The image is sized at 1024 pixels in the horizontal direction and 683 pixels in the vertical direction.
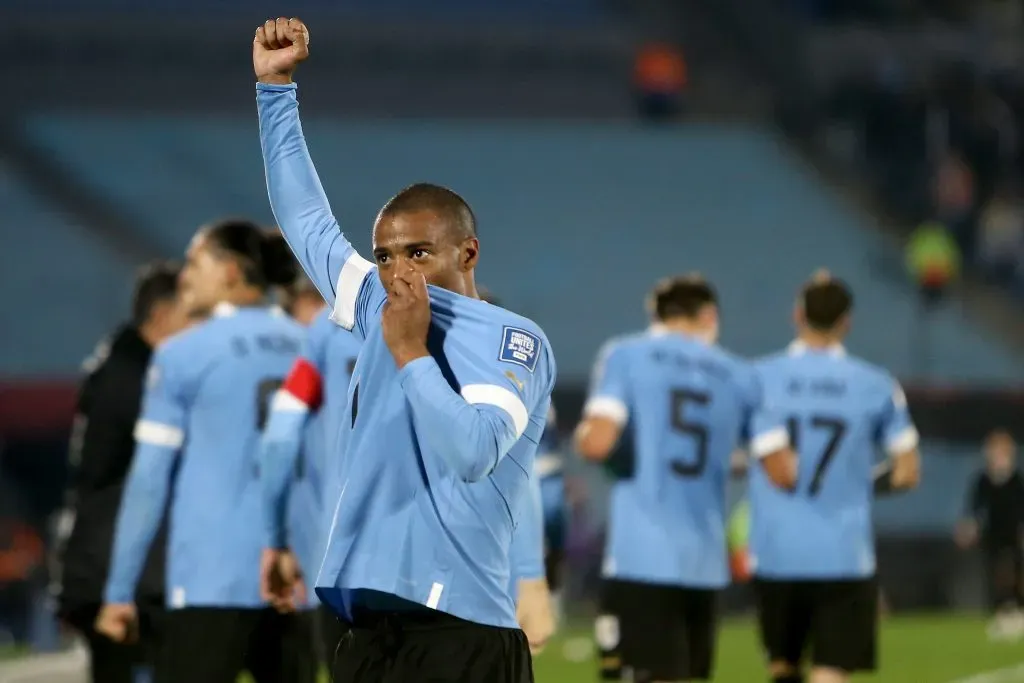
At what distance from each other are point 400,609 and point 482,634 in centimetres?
19

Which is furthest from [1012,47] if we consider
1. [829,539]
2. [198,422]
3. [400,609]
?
[400,609]

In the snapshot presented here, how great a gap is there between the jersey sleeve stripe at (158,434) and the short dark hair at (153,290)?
1.58m

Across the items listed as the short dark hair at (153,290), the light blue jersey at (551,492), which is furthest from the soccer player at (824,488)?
the short dark hair at (153,290)

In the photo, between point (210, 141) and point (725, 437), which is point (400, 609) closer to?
point (725, 437)

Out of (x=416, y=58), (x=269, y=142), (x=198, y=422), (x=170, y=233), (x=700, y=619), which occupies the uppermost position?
(x=416, y=58)

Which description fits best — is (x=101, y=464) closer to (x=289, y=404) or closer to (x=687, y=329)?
(x=289, y=404)

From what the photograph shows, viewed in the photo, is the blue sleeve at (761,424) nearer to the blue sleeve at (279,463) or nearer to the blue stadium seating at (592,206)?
the blue sleeve at (279,463)

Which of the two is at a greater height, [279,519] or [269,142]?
[269,142]

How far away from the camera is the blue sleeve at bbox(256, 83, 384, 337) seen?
14.4 feet

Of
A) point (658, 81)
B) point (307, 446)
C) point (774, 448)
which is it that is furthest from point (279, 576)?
point (658, 81)

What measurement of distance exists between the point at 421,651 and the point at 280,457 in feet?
7.37

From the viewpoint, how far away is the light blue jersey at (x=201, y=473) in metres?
6.45

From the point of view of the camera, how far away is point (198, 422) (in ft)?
21.4

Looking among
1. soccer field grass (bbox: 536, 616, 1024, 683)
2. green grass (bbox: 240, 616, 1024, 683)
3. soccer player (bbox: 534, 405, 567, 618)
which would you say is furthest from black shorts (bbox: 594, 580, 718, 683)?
soccer field grass (bbox: 536, 616, 1024, 683)
